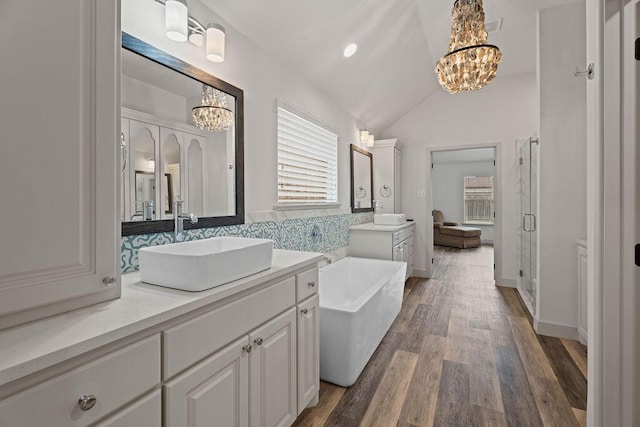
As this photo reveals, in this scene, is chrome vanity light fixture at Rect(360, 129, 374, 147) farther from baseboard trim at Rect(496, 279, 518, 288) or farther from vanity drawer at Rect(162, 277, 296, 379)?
vanity drawer at Rect(162, 277, 296, 379)

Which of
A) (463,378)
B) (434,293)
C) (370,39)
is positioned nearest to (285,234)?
(463,378)

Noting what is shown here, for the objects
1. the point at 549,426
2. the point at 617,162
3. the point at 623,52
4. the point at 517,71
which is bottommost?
the point at 549,426

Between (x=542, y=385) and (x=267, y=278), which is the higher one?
(x=267, y=278)

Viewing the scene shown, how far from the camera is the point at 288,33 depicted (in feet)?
7.41

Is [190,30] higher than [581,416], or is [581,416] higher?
[190,30]

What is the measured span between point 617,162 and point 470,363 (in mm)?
1711

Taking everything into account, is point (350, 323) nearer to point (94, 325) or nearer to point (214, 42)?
point (94, 325)

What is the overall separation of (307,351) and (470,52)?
216 cm

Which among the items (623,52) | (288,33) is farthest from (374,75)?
(623,52)

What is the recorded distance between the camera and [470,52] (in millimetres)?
2004

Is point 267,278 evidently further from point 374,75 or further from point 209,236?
point 374,75

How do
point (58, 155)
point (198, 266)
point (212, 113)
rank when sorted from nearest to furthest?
point (58, 155) → point (198, 266) → point (212, 113)

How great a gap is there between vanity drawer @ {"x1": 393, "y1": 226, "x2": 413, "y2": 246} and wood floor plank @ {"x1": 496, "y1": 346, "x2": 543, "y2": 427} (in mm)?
1655

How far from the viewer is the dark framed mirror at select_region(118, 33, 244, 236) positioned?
1.40 meters
